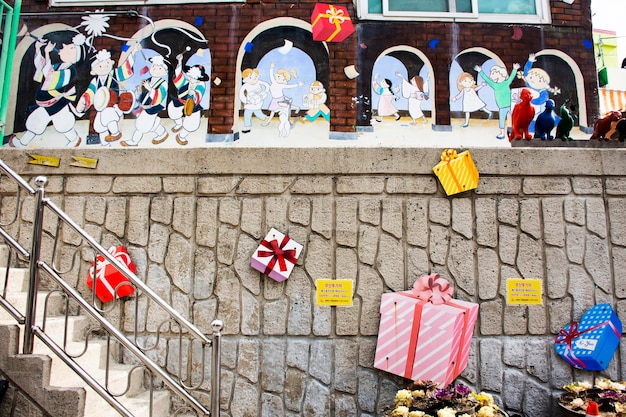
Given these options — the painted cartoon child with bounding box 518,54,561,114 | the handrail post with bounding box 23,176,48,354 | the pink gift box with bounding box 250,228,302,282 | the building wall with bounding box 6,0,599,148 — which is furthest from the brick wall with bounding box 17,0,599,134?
the handrail post with bounding box 23,176,48,354

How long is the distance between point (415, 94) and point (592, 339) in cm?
302

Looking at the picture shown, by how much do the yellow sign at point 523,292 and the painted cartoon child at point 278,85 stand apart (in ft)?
9.93

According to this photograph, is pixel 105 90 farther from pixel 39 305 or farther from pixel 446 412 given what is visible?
pixel 446 412

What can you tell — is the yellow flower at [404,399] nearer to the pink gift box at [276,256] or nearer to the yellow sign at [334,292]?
the yellow sign at [334,292]

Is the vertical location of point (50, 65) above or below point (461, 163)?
above

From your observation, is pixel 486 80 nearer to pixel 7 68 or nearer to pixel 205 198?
pixel 205 198

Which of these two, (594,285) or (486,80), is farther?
(486,80)

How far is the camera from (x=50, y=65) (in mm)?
5035

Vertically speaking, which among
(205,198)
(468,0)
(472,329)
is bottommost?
(472,329)

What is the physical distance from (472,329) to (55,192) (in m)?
3.22

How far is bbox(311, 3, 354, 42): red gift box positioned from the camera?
493 centimetres

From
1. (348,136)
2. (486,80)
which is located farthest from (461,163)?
→ (486,80)

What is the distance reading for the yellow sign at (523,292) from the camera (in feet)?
10.2

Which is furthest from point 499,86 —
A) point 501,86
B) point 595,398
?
point 595,398
